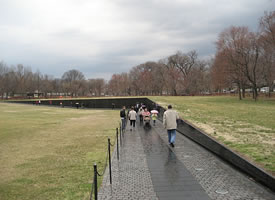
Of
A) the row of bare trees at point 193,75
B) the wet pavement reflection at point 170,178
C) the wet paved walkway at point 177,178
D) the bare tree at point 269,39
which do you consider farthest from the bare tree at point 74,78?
the wet paved walkway at point 177,178

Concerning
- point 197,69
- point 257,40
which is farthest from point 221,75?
point 197,69

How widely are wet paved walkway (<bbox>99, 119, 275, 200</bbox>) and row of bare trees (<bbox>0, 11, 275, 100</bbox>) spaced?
29.6m

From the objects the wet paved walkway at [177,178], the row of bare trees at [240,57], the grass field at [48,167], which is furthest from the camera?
the row of bare trees at [240,57]

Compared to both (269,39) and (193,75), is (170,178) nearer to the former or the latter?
(269,39)

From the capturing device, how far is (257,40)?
36.2 m

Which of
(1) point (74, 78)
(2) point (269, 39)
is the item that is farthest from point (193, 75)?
(1) point (74, 78)

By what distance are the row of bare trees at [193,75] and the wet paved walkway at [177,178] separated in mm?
29585

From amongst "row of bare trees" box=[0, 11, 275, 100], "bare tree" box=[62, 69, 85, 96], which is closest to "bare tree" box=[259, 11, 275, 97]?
"row of bare trees" box=[0, 11, 275, 100]

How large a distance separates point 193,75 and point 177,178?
76.1 m

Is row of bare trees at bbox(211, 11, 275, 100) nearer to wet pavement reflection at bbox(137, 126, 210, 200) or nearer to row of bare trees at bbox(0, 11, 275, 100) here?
row of bare trees at bbox(0, 11, 275, 100)

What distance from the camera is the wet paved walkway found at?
18.0 ft

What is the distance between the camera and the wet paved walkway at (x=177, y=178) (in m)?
5.48

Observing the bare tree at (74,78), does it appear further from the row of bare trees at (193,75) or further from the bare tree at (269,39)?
the bare tree at (269,39)

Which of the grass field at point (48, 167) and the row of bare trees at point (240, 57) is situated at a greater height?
the row of bare trees at point (240, 57)
